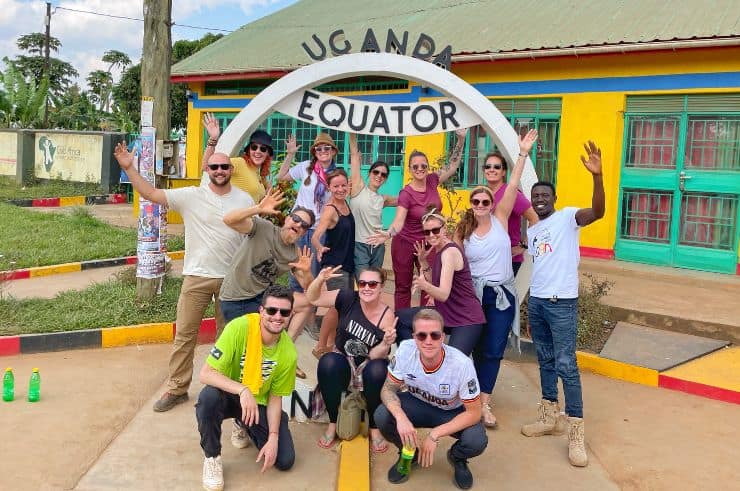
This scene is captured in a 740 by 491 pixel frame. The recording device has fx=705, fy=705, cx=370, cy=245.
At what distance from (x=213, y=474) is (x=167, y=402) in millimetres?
1278

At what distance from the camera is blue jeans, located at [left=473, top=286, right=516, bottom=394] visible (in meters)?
5.03

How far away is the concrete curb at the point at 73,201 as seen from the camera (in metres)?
18.1

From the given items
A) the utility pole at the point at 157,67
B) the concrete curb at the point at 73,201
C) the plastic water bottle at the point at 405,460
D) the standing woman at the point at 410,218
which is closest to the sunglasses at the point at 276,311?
the plastic water bottle at the point at 405,460

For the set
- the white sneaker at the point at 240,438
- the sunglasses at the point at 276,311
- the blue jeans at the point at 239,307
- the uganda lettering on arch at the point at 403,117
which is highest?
the uganda lettering on arch at the point at 403,117

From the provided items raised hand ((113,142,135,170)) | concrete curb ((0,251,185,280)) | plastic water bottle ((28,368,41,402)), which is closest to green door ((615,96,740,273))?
concrete curb ((0,251,185,280))

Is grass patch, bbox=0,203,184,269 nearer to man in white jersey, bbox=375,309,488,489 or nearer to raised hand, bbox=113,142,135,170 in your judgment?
raised hand, bbox=113,142,135,170

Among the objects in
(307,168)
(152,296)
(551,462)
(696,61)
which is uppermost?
(696,61)

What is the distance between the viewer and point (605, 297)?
822cm

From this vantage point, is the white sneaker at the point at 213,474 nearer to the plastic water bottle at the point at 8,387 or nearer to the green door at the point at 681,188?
the plastic water bottle at the point at 8,387

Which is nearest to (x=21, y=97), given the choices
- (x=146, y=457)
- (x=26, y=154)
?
(x=26, y=154)

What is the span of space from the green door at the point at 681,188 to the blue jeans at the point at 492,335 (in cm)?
639

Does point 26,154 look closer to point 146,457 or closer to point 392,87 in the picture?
point 392,87

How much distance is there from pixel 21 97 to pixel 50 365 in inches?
836

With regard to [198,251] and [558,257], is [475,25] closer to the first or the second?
[558,257]
